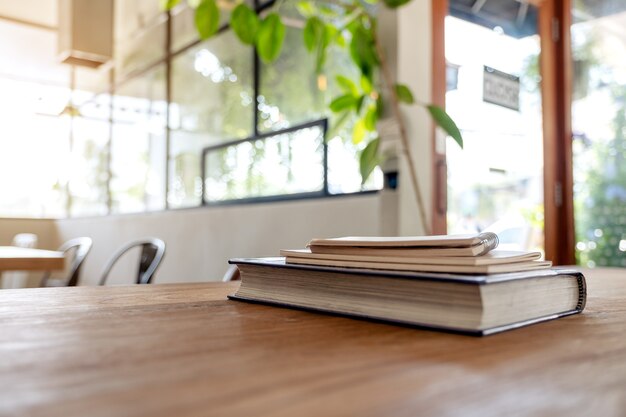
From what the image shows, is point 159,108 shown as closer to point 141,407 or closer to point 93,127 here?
point 93,127

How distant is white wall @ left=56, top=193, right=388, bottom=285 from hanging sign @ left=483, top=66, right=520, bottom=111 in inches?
30.4

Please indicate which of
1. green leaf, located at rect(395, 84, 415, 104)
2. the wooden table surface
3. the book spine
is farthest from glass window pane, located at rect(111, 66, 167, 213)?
the book spine

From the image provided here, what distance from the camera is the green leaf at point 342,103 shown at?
270 centimetres

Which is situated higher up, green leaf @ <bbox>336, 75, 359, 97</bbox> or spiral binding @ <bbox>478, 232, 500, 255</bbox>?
green leaf @ <bbox>336, 75, 359, 97</bbox>

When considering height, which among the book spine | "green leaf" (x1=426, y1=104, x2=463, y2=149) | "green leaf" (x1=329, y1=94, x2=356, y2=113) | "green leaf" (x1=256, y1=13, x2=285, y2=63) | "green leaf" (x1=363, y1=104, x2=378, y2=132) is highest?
"green leaf" (x1=256, y1=13, x2=285, y2=63)

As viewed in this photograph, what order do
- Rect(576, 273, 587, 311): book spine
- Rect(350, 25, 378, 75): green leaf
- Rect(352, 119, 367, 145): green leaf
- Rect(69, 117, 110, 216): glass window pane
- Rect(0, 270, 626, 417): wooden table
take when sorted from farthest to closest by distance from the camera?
Rect(69, 117, 110, 216): glass window pane, Rect(352, 119, 367, 145): green leaf, Rect(350, 25, 378, 75): green leaf, Rect(576, 273, 587, 311): book spine, Rect(0, 270, 626, 417): wooden table

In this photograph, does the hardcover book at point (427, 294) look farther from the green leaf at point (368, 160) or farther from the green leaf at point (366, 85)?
the green leaf at point (366, 85)

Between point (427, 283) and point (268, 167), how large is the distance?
3256mm

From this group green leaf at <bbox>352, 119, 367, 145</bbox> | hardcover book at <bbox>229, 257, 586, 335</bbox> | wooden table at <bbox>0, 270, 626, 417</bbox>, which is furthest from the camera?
green leaf at <bbox>352, 119, 367, 145</bbox>

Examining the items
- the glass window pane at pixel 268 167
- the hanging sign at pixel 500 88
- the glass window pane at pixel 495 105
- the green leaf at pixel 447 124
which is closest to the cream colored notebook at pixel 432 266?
the green leaf at pixel 447 124

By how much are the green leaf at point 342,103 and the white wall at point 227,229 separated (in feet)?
1.54

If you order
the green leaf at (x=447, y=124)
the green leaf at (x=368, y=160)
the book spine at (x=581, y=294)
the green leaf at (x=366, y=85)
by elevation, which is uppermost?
the green leaf at (x=366, y=85)

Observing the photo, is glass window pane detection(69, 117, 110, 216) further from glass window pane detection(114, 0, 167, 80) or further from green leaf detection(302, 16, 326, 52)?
green leaf detection(302, 16, 326, 52)

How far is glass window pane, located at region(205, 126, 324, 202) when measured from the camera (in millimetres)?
3369
